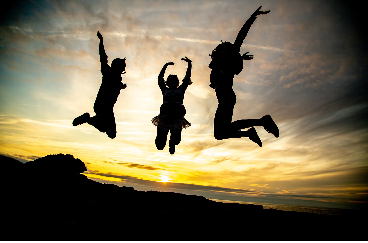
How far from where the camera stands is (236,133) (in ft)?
17.6

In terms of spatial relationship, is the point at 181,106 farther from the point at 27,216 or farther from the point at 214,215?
the point at 27,216

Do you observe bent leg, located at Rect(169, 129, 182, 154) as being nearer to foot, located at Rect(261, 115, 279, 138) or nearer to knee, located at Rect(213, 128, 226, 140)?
knee, located at Rect(213, 128, 226, 140)

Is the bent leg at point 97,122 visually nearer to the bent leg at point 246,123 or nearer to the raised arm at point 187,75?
the raised arm at point 187,75

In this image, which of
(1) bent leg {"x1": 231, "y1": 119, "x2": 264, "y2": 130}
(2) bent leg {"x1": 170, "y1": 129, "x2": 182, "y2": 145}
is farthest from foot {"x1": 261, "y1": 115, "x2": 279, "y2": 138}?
(2) bent leg {"x1": 170, "y1": 129, "x2": 182, "y2": 145}

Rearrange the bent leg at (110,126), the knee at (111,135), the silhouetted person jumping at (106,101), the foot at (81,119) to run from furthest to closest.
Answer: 1. the knee at (111,135)
2. the bent leg at (110,126)
3. the silhouetted person jumping at (106,101)
4. the foot at (81,119)

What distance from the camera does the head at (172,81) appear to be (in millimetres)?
6918

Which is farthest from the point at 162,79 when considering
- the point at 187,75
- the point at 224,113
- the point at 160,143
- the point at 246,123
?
the point at 246,123

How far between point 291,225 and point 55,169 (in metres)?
8.10

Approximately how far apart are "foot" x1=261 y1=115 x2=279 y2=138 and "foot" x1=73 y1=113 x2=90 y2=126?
570 cm

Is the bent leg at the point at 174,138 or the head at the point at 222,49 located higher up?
the head at the point at 222,49

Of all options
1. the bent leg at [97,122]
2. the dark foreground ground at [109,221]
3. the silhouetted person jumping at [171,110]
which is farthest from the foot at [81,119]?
the silhouetted person jumping at [171,110]

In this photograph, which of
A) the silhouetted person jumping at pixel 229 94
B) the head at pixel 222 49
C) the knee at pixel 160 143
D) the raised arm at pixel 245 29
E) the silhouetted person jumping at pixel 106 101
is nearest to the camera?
the raised arm at pixel 245 29

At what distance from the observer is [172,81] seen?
6918 mm

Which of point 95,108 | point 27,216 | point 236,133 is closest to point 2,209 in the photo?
point 27,216
